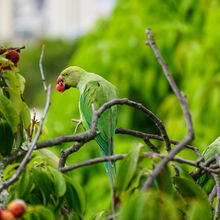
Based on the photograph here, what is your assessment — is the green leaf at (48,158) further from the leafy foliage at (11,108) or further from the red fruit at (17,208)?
the red fruit at (17,208)

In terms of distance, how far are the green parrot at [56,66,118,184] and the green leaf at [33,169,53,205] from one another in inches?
12.2

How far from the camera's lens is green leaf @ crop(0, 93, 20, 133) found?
0.81 m

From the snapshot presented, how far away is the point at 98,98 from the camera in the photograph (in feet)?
3.86

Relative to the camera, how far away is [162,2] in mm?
3600

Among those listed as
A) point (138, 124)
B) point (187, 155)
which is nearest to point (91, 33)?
point (138, 124)

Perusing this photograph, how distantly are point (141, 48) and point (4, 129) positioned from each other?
276 cm

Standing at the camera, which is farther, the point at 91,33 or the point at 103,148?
the point at 91,33

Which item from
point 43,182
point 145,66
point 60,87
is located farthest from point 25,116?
point 145,66

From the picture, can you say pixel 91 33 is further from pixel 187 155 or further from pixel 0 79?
pixel 0 79

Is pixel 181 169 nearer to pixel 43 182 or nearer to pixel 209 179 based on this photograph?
pixel 43 182

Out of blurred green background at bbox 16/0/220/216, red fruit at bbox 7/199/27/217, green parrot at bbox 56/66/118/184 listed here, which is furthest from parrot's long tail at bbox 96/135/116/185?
blurred green background at bbox 16/0/220/216

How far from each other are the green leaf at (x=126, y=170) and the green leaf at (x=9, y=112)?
0.21 meters

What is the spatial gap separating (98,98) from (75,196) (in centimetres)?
43

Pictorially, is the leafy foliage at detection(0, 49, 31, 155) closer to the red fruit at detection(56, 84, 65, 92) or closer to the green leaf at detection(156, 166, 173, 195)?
the green leaf at detection(156, 166, 173, 195)
